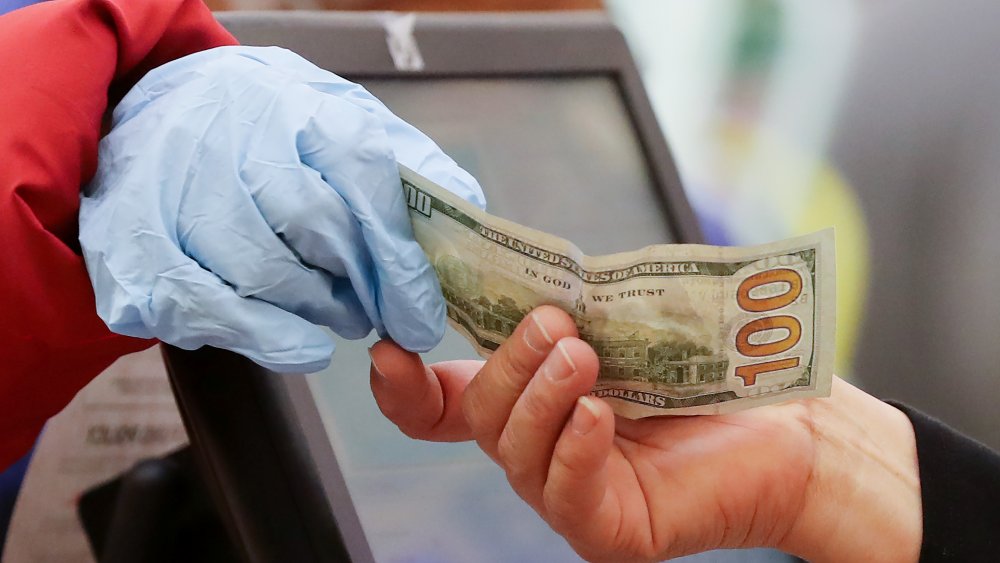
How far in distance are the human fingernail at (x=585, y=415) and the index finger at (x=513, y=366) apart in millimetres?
33

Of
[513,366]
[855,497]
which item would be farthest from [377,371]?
[855,497]

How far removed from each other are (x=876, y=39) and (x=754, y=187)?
0.35m

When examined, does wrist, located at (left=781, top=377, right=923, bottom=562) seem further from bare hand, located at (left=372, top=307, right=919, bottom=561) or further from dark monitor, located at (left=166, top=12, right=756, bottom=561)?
dark monitor, located at (left=166, top=12, right=756, bottom=561)

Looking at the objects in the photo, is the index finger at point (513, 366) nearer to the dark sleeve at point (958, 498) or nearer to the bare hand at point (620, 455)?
the bare hand at point (620, 455)

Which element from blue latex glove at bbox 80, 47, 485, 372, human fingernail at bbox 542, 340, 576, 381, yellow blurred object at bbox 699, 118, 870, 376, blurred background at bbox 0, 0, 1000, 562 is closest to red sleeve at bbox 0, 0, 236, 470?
blue latex glove at bbox 80, 47, 485, 372

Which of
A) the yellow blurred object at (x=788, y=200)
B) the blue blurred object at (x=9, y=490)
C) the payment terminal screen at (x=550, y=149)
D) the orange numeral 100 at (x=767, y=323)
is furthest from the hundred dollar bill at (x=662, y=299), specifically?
the yellow blurred object at (x=788, y=200)

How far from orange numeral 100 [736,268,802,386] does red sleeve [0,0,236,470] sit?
1.20 ft

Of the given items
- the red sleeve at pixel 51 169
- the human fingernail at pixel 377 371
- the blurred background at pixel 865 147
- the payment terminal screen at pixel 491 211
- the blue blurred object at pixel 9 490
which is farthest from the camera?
the blurred background at pixel 865 147

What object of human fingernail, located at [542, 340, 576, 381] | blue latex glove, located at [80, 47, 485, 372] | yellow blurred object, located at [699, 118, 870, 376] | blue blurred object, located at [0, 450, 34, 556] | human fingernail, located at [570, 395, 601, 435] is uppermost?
blue latex glove, located at [80, 47, 485, 372]

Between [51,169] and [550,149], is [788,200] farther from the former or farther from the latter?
[51,169]

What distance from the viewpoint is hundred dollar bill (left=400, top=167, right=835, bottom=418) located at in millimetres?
451

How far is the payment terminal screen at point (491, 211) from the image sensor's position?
2.28 ft

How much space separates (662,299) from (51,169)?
1.07 feet

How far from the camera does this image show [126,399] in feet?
3.26
